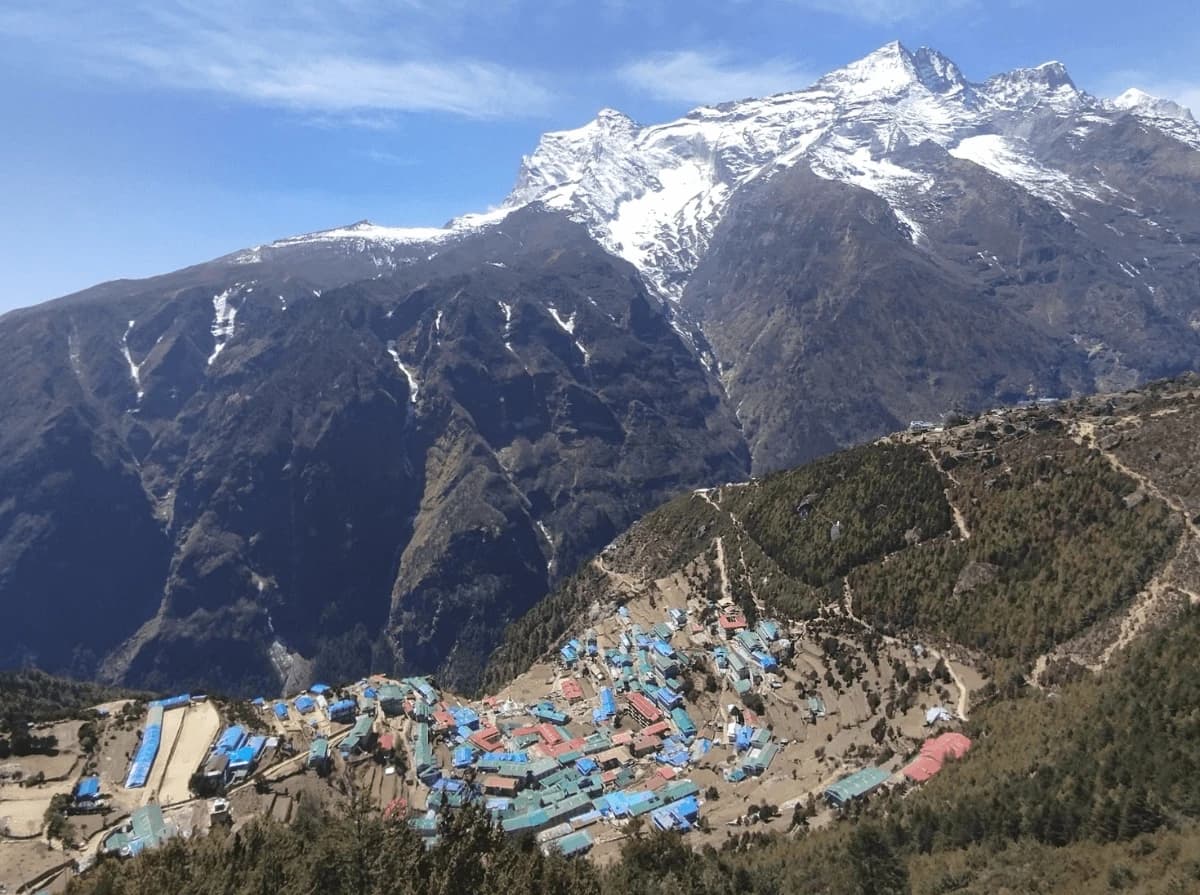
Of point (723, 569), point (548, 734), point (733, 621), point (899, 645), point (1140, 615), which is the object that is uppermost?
point (1140, 615)

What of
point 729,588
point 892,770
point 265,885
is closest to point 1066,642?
point 892,770

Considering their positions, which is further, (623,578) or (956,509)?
(623,578)

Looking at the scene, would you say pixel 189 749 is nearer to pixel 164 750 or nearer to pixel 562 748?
pixel 164 750

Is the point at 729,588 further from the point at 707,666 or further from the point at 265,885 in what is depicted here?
the point at 265,885

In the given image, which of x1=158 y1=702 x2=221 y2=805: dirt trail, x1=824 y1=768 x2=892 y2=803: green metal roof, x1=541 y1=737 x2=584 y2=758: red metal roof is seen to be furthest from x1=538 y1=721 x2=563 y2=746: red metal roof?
x1=158 y1=702 x2=221 y2=805: dirt trail

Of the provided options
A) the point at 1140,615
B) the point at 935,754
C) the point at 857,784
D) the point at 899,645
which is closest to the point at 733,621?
the point at 899,645

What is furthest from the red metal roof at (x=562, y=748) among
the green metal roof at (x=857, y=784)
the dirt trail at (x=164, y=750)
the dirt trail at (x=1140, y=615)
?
the dirt trail at (x=1140, y=615)

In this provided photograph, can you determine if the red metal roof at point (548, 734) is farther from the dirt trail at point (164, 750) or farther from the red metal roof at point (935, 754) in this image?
the dirt trail at point (164, 750)

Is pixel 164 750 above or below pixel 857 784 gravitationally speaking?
above
